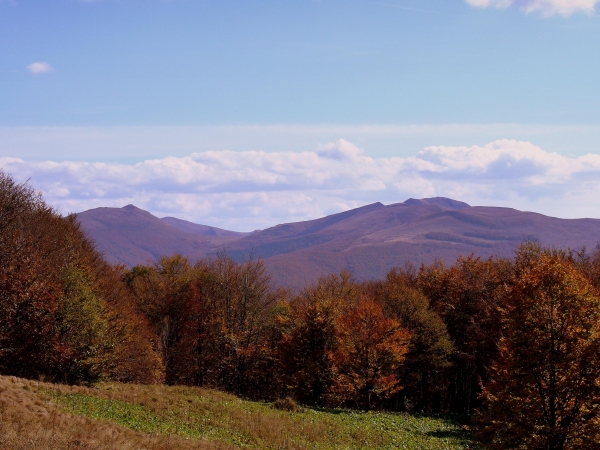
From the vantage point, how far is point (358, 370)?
48.2 meters

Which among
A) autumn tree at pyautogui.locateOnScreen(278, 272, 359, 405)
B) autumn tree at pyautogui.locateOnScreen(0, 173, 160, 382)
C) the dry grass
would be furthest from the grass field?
autumn tree at pyautogui.locateOnScreen(278, 272, 359, 405)

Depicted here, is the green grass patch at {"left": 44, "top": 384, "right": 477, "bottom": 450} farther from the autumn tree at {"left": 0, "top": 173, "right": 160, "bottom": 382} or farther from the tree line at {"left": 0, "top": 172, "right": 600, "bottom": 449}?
the tree line at {"left": 0, "top": 172, "right": 600, "bottom": 449}

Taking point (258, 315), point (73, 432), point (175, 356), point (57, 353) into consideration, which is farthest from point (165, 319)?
point (73, 432)

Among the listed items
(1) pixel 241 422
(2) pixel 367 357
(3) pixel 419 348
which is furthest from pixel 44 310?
(3) pixel 419 348

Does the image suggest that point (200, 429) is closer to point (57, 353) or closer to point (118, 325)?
point (57, 353)

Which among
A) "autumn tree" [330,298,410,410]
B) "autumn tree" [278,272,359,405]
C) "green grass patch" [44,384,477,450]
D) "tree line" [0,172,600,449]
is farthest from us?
"autumn tree" [278,272,359,405]

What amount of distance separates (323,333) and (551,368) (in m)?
29.0

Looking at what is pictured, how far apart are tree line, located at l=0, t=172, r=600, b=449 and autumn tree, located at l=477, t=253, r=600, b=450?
0.06 meters

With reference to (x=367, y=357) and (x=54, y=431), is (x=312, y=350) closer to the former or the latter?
(x=367, y=357)

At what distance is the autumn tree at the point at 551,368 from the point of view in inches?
895

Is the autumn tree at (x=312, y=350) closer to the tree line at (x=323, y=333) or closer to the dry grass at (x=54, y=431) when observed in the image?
the tree line at (x=323, y=333)

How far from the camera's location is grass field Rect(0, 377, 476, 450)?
67.0ft

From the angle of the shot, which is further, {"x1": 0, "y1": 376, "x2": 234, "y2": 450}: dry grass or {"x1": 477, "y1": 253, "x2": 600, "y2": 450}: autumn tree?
{"x1": 477, "y1": 253, "x2": 600, "y2": 450}: autumn tree

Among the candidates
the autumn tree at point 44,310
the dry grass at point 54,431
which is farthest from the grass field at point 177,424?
the autumn tree at point 44,310
